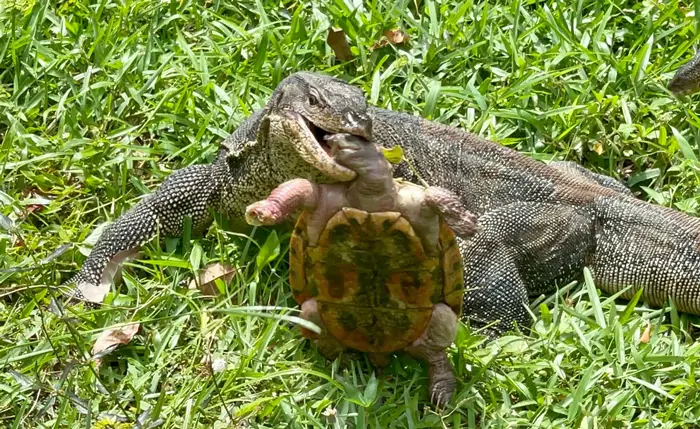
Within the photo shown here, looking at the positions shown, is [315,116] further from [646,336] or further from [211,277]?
[646,336]

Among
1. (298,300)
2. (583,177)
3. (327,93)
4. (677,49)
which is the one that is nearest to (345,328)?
(298,300)

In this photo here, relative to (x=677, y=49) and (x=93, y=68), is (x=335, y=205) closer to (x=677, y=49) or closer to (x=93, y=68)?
(x=93, y=68)

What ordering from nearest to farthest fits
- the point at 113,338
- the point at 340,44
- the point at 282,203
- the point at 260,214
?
the point at 260,214 < the point at 282,203 < the point at 113,338 < the point at 340,44

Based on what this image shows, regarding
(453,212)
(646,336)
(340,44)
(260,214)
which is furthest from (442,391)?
(340,44)

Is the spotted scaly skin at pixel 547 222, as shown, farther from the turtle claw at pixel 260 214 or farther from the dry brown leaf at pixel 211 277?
the turtle claw at pixel 260 214

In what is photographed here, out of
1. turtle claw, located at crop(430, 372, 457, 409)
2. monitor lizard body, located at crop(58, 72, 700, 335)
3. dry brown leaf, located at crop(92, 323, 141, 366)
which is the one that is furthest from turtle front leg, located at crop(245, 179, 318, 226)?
dry brown leaf, located at crop(92, 323, 141, 366)

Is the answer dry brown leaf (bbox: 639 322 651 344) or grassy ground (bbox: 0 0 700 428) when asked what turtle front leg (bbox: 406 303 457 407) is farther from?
dry brown leaf (bbox: 639 322 651 344)
